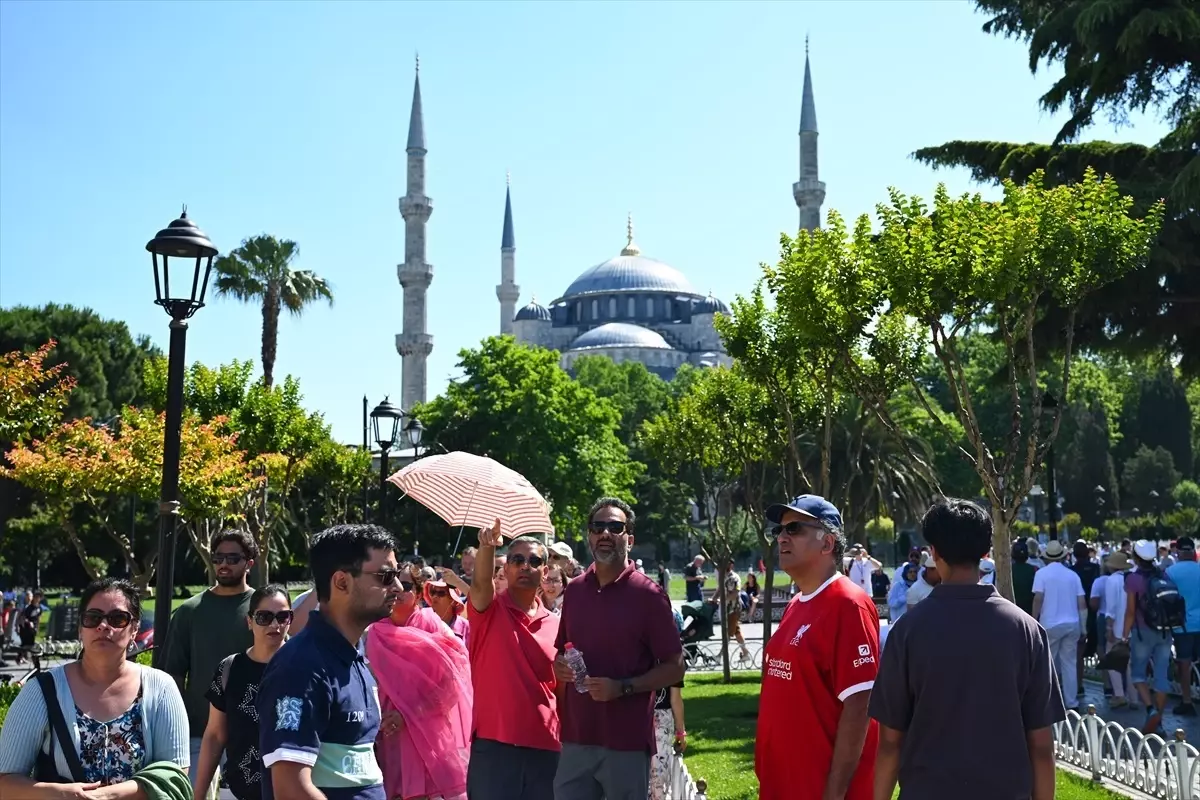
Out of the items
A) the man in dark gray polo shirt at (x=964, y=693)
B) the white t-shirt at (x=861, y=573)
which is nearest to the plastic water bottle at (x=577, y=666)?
the man in dark gray polo shirt at (x=964, y=693)

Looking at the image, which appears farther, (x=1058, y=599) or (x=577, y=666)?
(x=1058, y=599)

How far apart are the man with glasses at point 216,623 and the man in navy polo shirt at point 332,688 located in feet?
7.36

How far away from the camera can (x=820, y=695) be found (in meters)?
4.08

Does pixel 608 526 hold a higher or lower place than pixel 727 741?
higher

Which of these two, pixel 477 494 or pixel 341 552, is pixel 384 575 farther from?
pixel 477 494

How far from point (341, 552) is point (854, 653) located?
1686mm

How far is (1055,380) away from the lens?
211 feet

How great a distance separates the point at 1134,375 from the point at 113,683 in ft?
241

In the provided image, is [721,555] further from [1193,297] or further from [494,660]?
[494,660]

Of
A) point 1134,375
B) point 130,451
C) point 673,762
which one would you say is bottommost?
point 673,762

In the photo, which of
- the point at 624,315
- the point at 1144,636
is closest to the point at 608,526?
the point at 1144,636

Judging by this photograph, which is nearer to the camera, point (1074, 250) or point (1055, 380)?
point (1074, 250)

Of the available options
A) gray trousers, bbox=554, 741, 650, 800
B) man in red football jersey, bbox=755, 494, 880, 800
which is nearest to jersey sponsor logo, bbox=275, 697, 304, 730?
man in red football jersey, bbox=755, 494, 880, 800

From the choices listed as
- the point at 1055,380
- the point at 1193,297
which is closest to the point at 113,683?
the point at 1193,297
